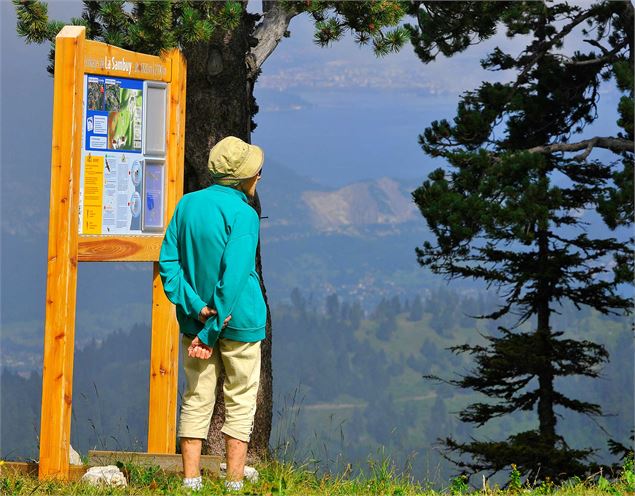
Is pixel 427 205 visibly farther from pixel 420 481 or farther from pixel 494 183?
pixel 420 481

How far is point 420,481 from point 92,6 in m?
5.21

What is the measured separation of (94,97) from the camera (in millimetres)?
7234

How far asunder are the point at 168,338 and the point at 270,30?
12.4 ft

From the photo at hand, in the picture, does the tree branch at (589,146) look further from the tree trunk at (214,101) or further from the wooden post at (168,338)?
the wooden post at (168,338)

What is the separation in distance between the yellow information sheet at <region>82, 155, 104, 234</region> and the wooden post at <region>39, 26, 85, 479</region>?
0.16 m

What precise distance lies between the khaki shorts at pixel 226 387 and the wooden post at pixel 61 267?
1.24 metres

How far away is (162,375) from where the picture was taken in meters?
7.60

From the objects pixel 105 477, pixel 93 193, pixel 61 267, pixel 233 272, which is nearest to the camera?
pixel 233 272

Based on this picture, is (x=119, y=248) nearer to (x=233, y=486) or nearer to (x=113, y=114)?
(x=113, y=114)

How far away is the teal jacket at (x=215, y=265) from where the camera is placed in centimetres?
579

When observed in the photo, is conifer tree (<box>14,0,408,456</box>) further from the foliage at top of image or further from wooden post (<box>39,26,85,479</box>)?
wooden post (<box>39,26,85,479</box>)

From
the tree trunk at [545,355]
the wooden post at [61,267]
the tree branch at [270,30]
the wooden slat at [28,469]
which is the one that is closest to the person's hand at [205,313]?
the wooden post at [61,267]

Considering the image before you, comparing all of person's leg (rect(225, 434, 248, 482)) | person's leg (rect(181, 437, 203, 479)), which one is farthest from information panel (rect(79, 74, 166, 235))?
person's leg (rect(225, 434, 248, 482))

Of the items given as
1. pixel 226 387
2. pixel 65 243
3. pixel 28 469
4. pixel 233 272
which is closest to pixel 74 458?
A: pixel 28 469
